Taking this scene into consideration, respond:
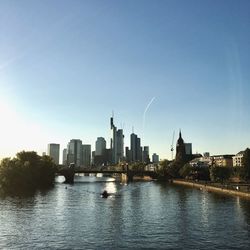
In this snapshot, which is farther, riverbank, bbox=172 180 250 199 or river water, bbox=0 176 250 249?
riverbank, bbox=172 180 250 199

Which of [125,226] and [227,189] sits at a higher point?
[227,189]

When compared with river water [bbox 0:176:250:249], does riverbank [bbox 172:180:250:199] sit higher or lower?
higher

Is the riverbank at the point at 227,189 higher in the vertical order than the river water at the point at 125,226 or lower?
higher

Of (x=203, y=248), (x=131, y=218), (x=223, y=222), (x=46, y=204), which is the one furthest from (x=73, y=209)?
(x=203, y=248)

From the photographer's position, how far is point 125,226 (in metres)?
85.0

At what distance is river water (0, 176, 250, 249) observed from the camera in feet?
226

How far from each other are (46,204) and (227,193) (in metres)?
71.6

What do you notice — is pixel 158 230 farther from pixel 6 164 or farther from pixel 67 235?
pixel 6 164

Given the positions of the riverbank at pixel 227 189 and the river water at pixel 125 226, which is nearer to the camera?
the river water at pixel 125 226

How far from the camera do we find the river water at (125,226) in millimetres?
68938

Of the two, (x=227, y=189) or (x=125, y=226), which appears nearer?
(x=125, y=226)

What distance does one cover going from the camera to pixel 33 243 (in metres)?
68.6

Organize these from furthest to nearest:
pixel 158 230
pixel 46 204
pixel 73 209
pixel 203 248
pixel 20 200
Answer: pixel 20 200 → pixel 46 204 → pixel 73 209 → pixel 158 230 → pixel 203 248

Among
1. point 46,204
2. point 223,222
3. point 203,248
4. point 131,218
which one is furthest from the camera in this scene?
point 46,204
